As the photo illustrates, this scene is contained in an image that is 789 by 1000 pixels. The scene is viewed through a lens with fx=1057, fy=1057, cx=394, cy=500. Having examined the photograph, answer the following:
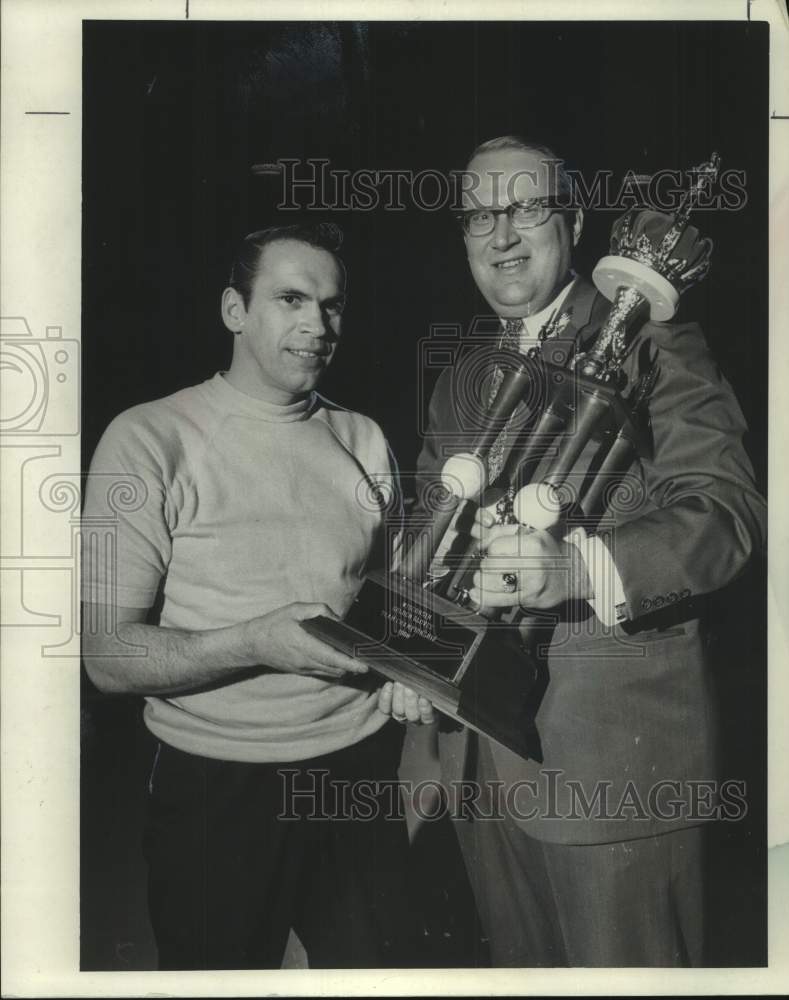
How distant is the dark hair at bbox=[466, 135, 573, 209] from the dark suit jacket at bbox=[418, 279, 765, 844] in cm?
28

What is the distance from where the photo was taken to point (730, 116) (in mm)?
2818

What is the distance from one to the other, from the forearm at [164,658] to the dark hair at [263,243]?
34.4 inches

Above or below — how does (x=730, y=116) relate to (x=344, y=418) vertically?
above

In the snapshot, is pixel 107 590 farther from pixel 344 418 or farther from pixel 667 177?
pixel 667 177

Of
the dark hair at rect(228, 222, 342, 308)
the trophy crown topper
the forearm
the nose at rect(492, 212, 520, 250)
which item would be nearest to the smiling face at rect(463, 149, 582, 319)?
the nose at rect(492, 212, 520, 250)

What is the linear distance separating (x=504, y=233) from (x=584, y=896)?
5.73 feet

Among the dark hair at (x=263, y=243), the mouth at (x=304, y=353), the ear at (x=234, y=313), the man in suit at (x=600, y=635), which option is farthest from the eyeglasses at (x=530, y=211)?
the ear at (x=234, y=313)

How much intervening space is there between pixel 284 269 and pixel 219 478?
0.57m

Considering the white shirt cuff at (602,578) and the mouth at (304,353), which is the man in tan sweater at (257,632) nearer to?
the mouth at (304,353)

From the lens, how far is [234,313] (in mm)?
2760

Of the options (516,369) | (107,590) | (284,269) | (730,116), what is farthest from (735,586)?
Answer: (107,590)

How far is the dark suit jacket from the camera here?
2.73m

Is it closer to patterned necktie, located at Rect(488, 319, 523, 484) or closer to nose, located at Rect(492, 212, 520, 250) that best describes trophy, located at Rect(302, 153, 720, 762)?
patterned necktie, located at Rect(488, 319, 523, 484)

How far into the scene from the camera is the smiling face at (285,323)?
2.75 metres
